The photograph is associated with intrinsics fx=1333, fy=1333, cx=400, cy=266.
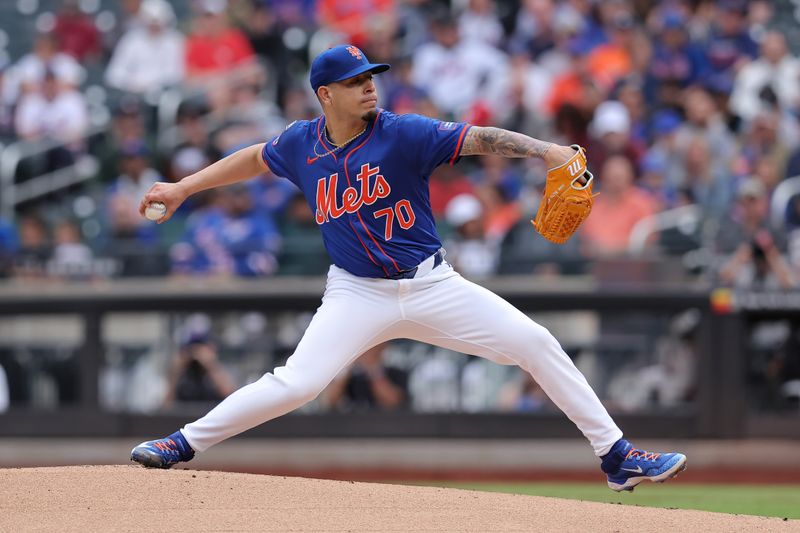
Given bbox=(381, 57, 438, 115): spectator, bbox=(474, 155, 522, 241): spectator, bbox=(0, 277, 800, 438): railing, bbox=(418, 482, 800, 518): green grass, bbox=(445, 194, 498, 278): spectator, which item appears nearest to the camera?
bbox=(418, 482, 800, 518): green grass

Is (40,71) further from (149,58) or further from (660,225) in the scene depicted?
(660,225)

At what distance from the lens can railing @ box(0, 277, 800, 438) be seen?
9680 millimetres

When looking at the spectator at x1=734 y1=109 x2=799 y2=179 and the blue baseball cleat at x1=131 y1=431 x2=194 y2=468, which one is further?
the spectator at x1=734 y1=109 x2=799 y2=179

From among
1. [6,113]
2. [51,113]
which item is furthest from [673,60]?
[6,113]

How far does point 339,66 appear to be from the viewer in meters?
5.48

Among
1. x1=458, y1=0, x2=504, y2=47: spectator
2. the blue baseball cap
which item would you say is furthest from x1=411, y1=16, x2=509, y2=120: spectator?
the blue baseball cap

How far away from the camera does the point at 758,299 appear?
31.7 ft

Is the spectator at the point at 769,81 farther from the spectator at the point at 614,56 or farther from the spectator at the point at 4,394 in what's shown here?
the spectator at the point at 4,394

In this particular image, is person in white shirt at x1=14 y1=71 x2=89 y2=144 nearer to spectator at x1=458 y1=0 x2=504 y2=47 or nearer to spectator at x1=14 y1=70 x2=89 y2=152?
spectator at x1=14 y1=70 x2=89 y2=152

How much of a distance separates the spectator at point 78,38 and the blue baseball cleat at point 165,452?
865 centimetres

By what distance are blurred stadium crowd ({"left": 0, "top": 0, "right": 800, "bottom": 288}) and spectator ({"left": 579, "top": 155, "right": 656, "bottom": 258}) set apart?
0.01 meters

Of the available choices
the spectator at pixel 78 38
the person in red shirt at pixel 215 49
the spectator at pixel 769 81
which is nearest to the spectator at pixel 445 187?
the spectator at pixel 769 81

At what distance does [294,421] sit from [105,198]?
282 centimetres

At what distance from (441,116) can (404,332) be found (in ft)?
21.0
